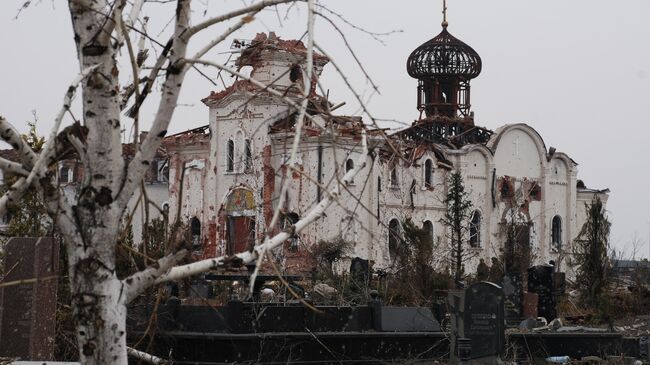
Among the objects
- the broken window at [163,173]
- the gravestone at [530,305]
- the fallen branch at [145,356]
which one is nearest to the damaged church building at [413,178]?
the broken window at [163,173]

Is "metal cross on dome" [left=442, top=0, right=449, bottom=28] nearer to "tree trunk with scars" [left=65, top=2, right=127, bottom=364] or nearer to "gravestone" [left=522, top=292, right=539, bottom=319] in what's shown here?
"gravestone" [left=522, top=292, right=539, bottom=319]

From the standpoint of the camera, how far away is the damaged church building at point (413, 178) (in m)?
39.0

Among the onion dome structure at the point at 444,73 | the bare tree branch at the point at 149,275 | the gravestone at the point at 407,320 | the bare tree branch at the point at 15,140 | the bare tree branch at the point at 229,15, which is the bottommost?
the gravestone at the point at 407,320

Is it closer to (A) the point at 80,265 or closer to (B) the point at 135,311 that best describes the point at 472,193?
(B) the point at 135,311

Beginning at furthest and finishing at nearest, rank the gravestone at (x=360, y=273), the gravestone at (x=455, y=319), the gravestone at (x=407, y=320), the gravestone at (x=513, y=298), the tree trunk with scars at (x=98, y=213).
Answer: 1. the gravestone at (x=513, y=298)
2. the gravestone at (x=360, y=273)
3. the gravestone at (x=407, y=320)
4. the gravestone at (x=455, y=319)
5. the tree trunk with scars at (x=98, y=213)

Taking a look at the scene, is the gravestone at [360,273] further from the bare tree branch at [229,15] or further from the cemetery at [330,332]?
the bare tree branch at [229,15]

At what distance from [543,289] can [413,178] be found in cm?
1305

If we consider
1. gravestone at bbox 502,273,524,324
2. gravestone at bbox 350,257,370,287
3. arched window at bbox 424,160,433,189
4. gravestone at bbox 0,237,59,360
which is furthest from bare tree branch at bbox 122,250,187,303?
arched window at bbox 424,160,433,189

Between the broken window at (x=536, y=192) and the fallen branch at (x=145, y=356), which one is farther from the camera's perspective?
the broken window at (x=536, y=192)

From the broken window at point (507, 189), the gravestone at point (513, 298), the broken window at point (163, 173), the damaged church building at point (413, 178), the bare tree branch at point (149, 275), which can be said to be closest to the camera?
the bare tree branch at point (149, 275)

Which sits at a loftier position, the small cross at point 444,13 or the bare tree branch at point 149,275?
the small cross at point 444,13

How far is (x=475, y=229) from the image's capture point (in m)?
46.3

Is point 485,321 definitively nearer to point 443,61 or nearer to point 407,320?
point 407,320

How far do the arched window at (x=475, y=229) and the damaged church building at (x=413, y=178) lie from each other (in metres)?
0.06
